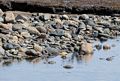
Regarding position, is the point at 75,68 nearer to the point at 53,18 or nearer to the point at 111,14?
the point at 53,18

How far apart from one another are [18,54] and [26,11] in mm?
7521

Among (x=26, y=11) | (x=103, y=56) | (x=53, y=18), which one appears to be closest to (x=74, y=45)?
(x=103, y=56)

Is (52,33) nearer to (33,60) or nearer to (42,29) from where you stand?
(42,29)

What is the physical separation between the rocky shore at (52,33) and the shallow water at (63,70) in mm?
461

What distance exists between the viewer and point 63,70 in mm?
14305

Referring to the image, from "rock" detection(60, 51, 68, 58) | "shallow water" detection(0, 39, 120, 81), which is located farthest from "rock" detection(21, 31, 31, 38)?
"shallow water" detection(0, 39, 120, 81)

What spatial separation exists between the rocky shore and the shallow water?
461 mm

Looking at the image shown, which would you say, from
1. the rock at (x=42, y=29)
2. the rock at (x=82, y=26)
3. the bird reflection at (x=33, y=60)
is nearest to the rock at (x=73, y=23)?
the rock at (x=82, y=26)

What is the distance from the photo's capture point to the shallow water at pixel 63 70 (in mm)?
13477

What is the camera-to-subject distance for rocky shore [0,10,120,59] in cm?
1583

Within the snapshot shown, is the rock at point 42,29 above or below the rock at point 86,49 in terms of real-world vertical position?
above

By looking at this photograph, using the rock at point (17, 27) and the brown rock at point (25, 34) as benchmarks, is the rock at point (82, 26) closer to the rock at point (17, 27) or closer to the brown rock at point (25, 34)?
the rock at point (17, 27)

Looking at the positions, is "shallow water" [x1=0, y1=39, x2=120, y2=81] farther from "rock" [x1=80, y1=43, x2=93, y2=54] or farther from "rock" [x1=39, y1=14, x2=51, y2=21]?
"rock" [x1=39, y1=14, x2=51, y2=21]

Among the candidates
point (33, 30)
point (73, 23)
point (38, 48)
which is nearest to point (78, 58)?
point (38, 48)
